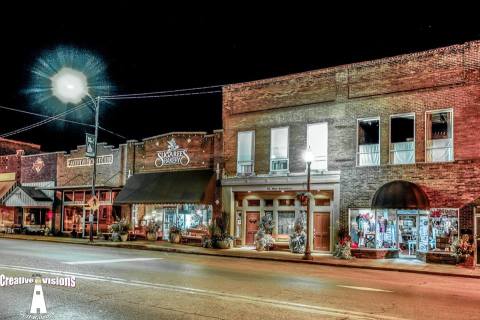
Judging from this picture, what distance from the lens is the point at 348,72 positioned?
77.8ft

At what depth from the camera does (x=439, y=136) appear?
2130 centimetres

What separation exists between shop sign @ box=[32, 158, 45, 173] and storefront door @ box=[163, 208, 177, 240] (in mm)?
14449

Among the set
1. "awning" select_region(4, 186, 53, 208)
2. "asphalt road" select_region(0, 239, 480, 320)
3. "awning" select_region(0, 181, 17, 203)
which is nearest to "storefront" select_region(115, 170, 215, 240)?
"awning" select_region(4, 186, 53, 208)

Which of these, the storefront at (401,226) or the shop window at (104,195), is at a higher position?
the shop window at (104,195)

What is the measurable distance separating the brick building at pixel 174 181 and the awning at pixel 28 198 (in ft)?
28.5

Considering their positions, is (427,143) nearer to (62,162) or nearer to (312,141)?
(312,141)

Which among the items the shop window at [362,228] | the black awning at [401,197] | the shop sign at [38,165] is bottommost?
the shop window at [362,228]

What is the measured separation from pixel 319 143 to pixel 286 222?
462 centimetres

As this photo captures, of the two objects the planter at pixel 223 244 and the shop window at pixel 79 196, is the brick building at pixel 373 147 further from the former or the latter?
the shop window at pixel 79 196

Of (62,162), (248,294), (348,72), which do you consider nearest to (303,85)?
(348,72)

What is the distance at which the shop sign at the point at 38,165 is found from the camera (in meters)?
39.5

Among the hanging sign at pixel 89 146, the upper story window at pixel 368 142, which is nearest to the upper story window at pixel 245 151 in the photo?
the upper story window at pixel 368 142

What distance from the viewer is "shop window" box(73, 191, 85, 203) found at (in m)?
36.1

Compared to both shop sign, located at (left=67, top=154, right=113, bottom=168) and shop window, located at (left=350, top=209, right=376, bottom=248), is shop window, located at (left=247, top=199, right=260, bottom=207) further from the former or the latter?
shop sign, located at (left=67, top=154, right=113, bottom=168)
